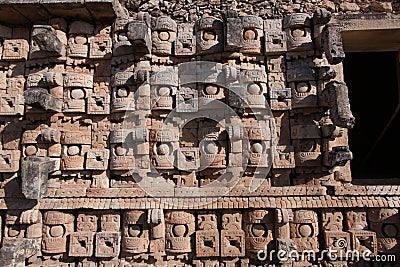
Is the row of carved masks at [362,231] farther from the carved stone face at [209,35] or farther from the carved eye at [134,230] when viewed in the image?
the carved stone face at [209,35]

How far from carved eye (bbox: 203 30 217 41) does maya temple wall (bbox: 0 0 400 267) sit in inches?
1.1

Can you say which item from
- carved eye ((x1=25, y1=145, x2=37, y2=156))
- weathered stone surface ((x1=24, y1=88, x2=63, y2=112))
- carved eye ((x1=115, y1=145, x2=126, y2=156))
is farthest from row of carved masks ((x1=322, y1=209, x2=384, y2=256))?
carved eye ((x1=25, y1=145, x2=37, y2=156))

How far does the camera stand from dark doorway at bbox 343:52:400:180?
8258mm

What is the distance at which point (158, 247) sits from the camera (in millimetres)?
5594

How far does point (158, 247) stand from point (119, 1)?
15.3 feet

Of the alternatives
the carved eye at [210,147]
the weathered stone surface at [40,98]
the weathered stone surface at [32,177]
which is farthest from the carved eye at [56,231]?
the carved eye at [210,147]

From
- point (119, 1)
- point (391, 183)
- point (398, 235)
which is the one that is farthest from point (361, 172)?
point (119, 1)

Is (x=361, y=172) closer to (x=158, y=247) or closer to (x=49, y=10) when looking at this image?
(x=158, y=247)

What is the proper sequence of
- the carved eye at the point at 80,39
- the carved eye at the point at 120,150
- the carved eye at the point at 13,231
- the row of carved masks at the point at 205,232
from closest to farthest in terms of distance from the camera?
the row of carved masks at the point at 205,232 < the carved eye at the point at 13,231 < the carved eye at the point at 120,150 < the carved eye at the point at 80,39

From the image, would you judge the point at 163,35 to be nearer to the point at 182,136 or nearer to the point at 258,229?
the point at 182,136

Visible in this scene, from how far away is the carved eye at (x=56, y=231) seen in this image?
5.64 metres

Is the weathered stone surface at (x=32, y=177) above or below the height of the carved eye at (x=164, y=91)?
below

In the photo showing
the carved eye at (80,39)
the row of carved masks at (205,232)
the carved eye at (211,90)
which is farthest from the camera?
the carved eye at (80,39)

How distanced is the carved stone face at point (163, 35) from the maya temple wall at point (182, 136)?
20 millimetres
